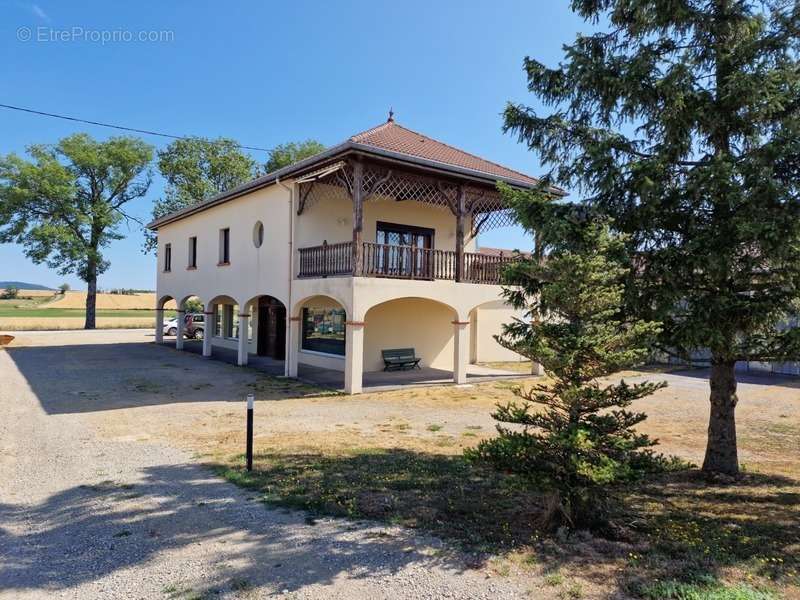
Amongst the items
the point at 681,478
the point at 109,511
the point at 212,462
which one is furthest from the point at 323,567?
the point at 681,478

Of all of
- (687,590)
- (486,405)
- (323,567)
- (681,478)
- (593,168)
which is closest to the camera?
(687,590)

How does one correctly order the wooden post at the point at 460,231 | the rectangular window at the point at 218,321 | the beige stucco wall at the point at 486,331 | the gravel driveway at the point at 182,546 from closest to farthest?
the gravel driveway at the point at 182,546 → the wooden post at the point at 460,231 → the beige stucco wall at the point at 486,331 → the rectangular window at the point at 218,321

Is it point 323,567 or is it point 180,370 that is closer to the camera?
point 323,567

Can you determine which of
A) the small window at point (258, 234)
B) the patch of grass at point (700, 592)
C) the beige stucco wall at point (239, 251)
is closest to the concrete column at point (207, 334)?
the beige stucco wall at point (239, 251)

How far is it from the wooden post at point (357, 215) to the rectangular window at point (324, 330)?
4385 mm

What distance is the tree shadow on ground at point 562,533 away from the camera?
3766mm

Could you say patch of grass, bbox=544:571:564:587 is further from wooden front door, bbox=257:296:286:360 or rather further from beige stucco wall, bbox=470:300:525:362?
beige stucco wall, bbox=470:300:525:362

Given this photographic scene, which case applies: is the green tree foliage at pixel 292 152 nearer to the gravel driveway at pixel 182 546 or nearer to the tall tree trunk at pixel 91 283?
the tall tree trunk at pixel 91 283

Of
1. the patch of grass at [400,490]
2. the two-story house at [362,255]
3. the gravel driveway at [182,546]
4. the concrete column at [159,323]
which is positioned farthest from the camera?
the concrete column at [159,323]

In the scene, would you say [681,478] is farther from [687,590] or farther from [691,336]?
[687,590]

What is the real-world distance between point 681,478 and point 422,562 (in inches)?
155

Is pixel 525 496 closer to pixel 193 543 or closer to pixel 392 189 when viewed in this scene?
pixel 193 543

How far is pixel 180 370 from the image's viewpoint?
15.6 metres

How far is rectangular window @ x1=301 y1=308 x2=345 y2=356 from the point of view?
16.1 meters
